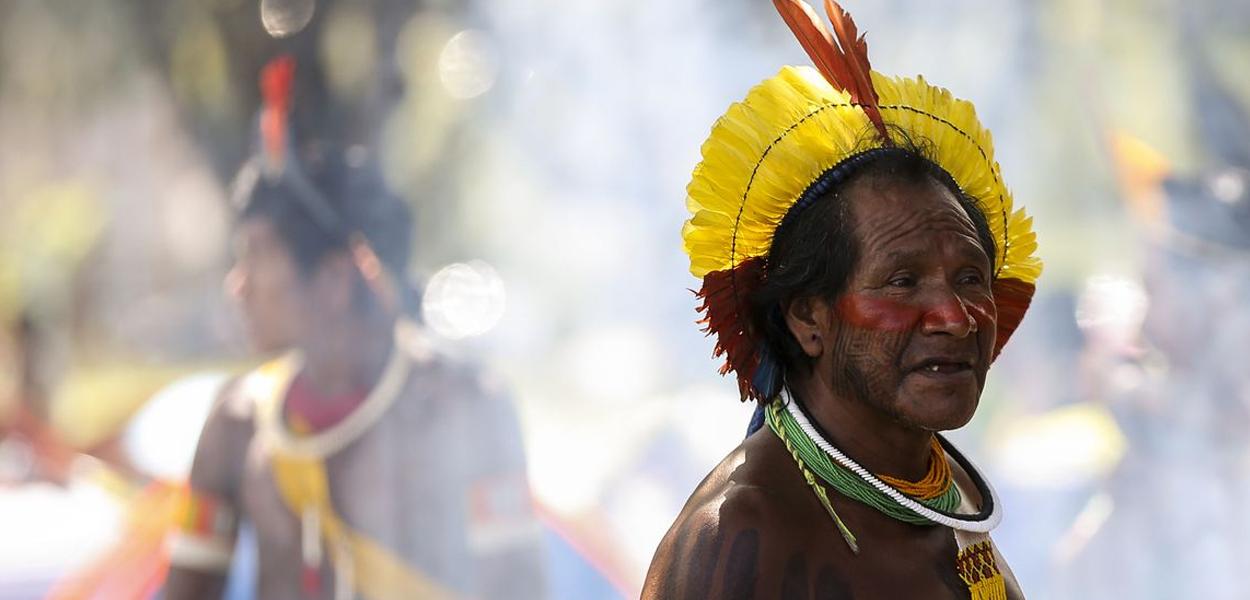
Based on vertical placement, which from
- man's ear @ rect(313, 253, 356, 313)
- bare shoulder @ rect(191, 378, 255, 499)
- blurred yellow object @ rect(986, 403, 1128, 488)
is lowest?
blurred yellow object @ rect(986, 403, 1128, 488)

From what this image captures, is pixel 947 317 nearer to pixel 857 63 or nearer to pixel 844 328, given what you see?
pixel 844 328

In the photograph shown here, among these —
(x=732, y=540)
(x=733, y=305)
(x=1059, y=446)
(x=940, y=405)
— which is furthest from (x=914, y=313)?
(x=1059, y=446)

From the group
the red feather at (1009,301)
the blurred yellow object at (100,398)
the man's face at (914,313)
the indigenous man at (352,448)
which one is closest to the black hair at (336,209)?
the indigenous man at (352,448)

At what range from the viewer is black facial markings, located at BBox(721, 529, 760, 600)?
193 cm

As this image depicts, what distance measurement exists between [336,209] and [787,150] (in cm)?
473

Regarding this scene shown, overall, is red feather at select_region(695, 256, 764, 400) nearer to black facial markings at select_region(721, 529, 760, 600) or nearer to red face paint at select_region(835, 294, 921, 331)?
red face paint at select_region(835, 294, 921, 331)

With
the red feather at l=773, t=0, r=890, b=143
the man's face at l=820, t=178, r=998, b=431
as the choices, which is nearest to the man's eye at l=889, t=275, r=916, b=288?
the man's face at l=820, t=178, r=998, b=431

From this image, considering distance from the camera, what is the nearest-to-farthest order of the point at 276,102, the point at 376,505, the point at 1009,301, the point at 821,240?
the point at 821,240, the point at 1009,301, the point at 376,505, the point at 276,102

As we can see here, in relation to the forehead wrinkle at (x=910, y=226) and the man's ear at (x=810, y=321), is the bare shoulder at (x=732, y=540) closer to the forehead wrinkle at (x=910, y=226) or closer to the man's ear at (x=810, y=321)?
the man's ear at (x=810, y=321)

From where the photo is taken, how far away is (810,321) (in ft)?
7.25

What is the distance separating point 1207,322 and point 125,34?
5126mm

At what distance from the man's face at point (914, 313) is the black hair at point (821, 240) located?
0.02 m

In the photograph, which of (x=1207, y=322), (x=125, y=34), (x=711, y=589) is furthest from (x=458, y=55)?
(x=711, y=589)

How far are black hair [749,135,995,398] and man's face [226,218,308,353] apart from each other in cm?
475
